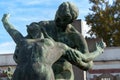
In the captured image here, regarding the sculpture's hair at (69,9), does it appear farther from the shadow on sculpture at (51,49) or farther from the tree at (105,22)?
the tree at (105,22)

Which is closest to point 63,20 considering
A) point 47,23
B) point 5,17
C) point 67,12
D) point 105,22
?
point 67,12

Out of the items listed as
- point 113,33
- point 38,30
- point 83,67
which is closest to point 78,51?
point 83,67

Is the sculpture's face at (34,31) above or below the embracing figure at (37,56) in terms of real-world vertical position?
above

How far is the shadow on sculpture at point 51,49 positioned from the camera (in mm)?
5402

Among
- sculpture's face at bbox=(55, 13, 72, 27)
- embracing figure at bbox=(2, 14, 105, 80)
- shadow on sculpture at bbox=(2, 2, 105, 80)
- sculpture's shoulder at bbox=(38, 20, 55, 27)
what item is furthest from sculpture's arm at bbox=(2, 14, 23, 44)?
sculpture's face at bbox=(55, 13, 72, 27)

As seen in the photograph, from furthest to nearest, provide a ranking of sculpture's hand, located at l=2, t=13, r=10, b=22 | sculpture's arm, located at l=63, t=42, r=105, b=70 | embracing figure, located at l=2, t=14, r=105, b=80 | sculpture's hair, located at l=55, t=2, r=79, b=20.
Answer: sculpture's hand, located at l=2, t=13, r=10, b=22 → sculpture's hair, located at l=55, t=2, r=79, b=20 → sculpture's arm, located at l=63, t=42, r=105, b=70 → embracing figure, located at l=2, t=14, r=105, b=80

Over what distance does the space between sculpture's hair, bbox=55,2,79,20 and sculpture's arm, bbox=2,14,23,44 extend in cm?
52

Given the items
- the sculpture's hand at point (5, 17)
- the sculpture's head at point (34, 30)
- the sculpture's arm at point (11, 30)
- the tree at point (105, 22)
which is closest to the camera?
the sculpture's head at point (34, 30)

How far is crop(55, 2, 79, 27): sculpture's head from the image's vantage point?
608cm

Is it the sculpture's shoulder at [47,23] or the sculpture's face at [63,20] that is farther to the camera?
the sculpture's shoulder at [47,23]

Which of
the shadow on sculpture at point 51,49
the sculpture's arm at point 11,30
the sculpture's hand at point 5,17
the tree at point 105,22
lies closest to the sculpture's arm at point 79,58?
the shadow on sculpture at point 51,49

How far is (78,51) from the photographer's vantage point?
598 centimetres

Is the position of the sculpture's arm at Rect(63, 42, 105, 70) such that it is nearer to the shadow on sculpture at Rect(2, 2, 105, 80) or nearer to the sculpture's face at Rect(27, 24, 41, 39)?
the shadow on sculpture at Rect(2, 2, 105, 80)

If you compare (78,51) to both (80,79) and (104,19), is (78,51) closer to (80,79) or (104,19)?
(80,79)
